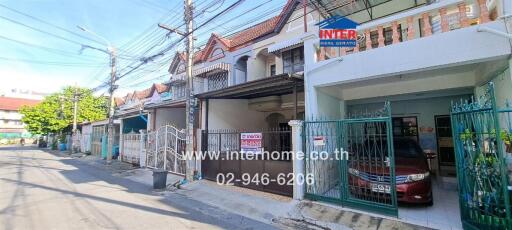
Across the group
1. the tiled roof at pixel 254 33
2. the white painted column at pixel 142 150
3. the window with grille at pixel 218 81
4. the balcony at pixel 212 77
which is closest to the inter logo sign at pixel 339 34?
the tiled roof at pixel 254 33

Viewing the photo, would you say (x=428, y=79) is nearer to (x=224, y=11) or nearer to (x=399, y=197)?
(x=399, y=197)

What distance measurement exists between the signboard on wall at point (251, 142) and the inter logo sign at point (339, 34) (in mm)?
3385

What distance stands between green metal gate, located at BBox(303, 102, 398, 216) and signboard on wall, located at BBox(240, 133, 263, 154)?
1.72 metres

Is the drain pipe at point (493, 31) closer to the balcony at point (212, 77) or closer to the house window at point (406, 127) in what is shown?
the house window at point (406, 127)

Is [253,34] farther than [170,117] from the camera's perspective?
No

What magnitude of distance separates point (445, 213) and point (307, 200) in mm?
2965

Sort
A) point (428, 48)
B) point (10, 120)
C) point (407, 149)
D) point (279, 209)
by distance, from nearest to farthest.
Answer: point (428, 48)
point (279, 209)
point (407, 149)
point (10, 120)

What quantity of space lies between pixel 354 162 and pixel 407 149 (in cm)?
203

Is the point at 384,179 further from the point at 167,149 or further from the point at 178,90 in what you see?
the point at 178,90

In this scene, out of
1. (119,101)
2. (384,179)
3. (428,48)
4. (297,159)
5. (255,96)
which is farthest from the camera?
(119,101)

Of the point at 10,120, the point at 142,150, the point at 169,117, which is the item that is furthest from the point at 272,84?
the point at 10,120

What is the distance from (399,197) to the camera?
572 cm

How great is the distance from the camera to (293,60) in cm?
1168

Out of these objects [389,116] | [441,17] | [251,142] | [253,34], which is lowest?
[251,142]
